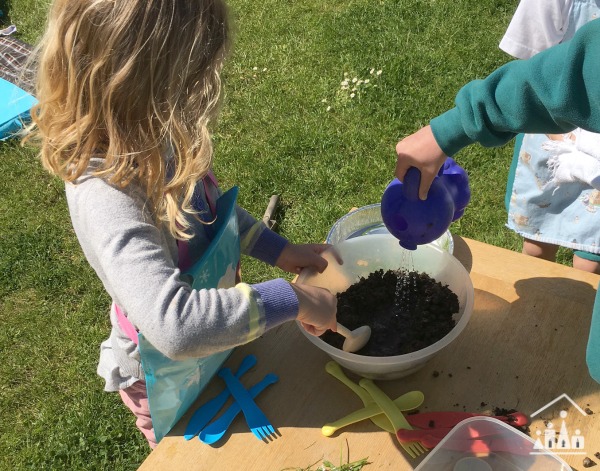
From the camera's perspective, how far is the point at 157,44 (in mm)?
1045

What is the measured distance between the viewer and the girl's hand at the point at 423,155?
1.12m

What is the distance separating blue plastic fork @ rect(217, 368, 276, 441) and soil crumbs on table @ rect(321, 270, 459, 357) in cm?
18

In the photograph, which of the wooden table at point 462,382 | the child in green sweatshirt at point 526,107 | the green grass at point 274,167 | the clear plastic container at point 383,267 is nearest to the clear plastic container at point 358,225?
the clear plastic container at point 383,267

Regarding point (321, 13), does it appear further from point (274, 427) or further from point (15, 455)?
point (274, 427)

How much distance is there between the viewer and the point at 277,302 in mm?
1079

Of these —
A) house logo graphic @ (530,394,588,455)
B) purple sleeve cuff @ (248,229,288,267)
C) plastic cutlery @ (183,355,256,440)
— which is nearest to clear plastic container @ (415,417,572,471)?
house logo graphic @ (530,394,588,455)

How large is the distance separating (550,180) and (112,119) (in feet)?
4.05

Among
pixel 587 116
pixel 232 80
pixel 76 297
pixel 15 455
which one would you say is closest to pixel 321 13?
pixel 232 80

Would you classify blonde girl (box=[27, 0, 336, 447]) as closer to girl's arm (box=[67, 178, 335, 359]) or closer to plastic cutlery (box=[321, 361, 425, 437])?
girl's arm (box=[67, 178, 335, 359])

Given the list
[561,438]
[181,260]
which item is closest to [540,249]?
[561,438]

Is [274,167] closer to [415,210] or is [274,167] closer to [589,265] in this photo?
[589,265]

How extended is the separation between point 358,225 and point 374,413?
1.89 ft

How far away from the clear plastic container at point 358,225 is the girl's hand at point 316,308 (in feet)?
1.40

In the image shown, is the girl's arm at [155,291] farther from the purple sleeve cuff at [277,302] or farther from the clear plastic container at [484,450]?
the clear plastic container at [484,450]
